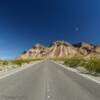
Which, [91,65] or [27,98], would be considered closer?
[27,98]

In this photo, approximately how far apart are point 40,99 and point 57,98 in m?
0.75

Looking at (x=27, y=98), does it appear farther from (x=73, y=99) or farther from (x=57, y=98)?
(x=73, y=99)

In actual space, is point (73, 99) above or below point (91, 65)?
below

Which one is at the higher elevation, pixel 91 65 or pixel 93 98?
pixel 91 65

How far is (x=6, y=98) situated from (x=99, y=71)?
21.3 meters

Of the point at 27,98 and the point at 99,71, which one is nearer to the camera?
the point at 27,98

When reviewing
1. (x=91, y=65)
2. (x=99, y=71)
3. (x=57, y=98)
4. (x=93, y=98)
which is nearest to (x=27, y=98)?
(x=57, y=98)

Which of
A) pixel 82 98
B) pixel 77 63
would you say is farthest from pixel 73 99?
pixel 77 63

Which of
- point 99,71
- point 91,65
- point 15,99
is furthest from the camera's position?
point 91,65

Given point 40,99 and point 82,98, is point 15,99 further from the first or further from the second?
point 82,98

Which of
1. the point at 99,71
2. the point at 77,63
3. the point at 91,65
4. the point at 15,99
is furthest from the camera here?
the point at 77,63

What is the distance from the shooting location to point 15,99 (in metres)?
10.2

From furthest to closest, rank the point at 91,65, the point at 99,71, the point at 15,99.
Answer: the point at 91,65
the point at 99,71
the point at 15,99

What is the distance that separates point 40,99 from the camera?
10180mm
